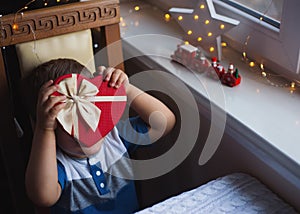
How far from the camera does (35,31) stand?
3.41 ft

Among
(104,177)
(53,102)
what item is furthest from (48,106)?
(104,177)

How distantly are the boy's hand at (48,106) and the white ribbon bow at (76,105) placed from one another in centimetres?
1

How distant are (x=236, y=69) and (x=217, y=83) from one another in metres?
0.06

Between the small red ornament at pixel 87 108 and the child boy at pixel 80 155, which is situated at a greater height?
the small red ornament at pixel 87 108

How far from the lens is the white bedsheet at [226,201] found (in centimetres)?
86

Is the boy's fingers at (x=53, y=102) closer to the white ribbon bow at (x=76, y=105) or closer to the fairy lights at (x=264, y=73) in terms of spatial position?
the white ribbon bow at (x=76, y=105)

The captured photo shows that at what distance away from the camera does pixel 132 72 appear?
138 centimetres

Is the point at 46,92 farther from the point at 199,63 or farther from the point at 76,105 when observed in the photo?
the point at 199,63

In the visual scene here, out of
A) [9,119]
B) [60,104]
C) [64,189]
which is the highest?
[60,104]

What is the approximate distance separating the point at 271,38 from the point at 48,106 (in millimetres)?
556

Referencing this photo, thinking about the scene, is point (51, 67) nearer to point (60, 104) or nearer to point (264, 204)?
point (60, 104)

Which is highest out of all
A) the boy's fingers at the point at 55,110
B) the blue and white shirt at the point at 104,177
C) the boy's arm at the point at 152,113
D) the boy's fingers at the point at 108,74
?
the boy's fingers at the point at 108,74

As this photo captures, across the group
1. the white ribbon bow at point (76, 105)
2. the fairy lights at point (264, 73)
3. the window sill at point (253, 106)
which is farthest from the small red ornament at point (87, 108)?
the fairy lights at point (264, 73)

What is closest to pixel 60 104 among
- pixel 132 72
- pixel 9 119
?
pixel 9 119
